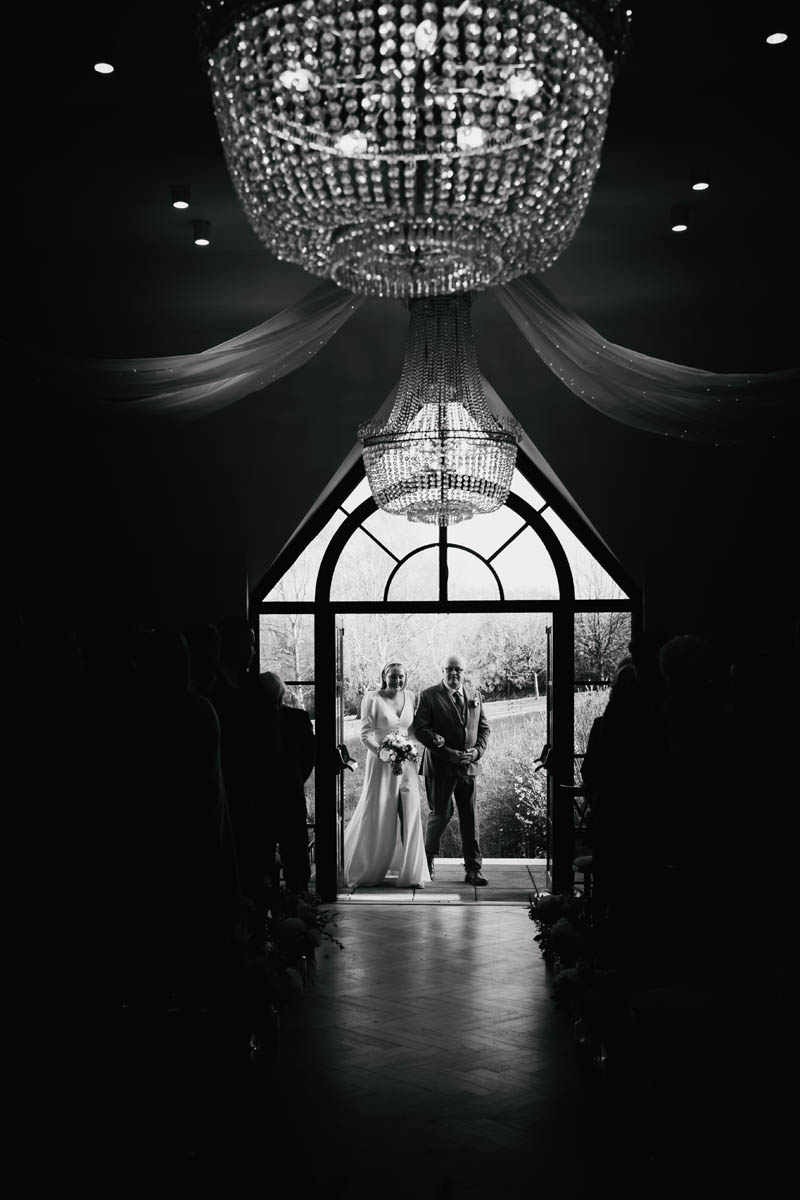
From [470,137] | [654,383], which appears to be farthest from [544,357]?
[470,137]

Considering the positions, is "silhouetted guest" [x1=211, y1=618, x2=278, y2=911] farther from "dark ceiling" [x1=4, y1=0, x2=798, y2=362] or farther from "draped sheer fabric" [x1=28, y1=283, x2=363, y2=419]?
"dark ceiling" [x1=4, y1=0, x2=798, y2=362]

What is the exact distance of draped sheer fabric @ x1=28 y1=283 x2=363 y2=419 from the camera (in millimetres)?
4238

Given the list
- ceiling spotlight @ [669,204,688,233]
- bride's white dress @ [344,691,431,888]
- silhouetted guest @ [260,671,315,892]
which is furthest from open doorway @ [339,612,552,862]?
ceiling spotlight @ [669,204,688,233]

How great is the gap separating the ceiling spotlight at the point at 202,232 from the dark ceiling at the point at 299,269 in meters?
0.04

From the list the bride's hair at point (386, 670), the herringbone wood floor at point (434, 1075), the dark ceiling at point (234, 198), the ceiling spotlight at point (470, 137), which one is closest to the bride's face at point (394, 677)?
the bride's hair at point (386, 670)

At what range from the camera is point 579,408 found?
6.45m

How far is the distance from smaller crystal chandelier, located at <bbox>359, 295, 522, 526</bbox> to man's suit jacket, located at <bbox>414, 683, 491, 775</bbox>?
3.53m

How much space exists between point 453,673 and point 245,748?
13.0ft

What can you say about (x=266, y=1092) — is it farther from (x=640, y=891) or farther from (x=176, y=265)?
(x=176, y=265)

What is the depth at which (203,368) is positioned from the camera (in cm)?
443

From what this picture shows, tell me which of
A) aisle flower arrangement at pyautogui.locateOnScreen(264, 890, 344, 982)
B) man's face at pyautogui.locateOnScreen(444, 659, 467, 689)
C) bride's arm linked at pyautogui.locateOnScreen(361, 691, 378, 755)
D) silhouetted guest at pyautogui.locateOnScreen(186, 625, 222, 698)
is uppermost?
man's face at pyautogui.locateOnScreen(444, 659, 467, 689)

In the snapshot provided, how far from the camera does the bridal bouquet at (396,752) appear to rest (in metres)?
8.23

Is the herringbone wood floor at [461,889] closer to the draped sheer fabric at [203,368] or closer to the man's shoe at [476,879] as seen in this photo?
the man's shoe at [476,879]

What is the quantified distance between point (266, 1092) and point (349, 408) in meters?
3.77
